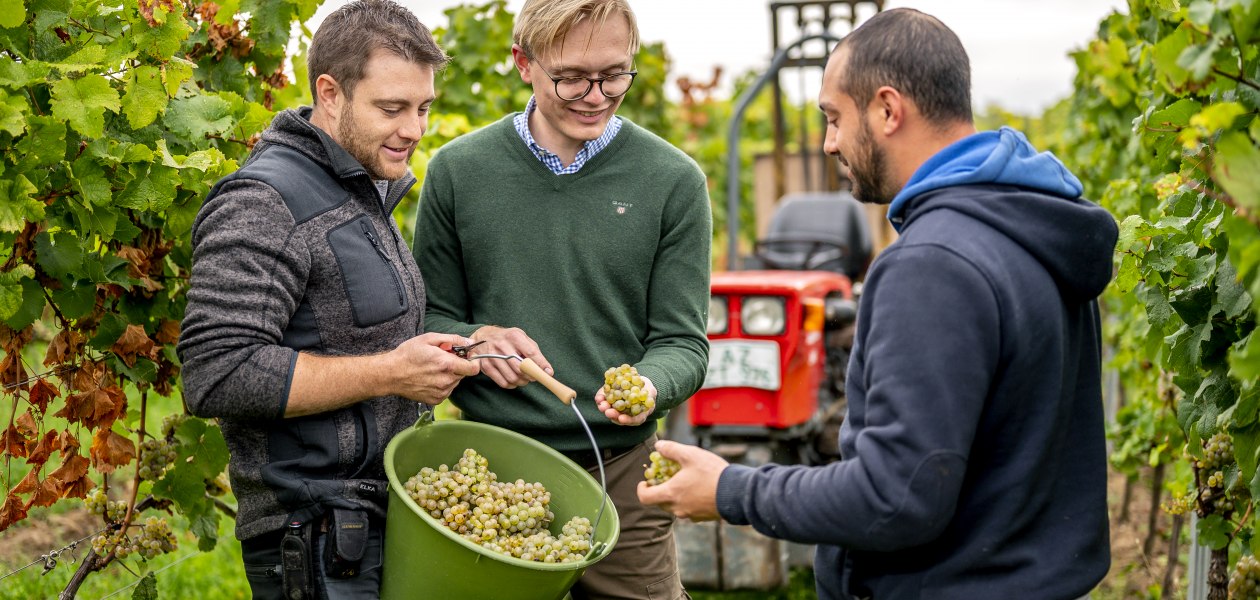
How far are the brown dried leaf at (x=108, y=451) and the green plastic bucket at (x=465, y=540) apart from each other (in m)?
0.79

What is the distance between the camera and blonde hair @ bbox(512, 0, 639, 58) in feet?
8.74

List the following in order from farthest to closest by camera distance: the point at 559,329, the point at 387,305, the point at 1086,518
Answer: the point at 559,329, the point at 387,305, the point at 1086,518

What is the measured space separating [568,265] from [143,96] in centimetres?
97

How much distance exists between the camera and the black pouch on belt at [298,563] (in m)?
2.27

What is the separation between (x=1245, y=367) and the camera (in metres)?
1.47

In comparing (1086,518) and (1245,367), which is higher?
(1245,367)

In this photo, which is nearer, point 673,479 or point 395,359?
point 673,479

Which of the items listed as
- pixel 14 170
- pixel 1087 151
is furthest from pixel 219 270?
pixel 1087 151

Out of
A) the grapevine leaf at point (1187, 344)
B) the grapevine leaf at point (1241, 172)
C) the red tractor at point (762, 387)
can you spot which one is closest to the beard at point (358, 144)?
the grapevine leaf at point (1241, 172)

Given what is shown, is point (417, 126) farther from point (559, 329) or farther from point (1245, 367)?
point (1245, 367)

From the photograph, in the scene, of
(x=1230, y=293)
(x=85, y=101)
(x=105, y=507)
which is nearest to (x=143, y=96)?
(x=85, y=101)

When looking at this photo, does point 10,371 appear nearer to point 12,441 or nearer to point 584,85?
point 12,441

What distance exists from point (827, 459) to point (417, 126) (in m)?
3.73

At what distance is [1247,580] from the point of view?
2.56m
